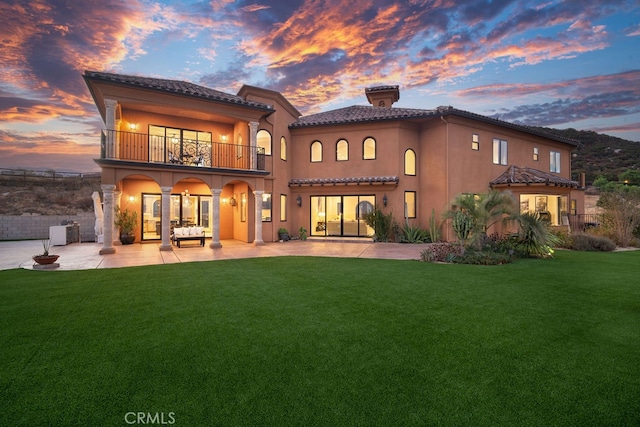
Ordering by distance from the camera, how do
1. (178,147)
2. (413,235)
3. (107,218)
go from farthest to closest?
(413,235), (178,147), (107,218)

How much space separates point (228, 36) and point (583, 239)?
21.3 metres

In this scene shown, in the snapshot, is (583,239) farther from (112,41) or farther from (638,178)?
(638,178)

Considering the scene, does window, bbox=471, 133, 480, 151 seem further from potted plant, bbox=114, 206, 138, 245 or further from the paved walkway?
potted plant, bbox=114, 206, 138, 245

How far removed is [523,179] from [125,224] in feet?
71.3

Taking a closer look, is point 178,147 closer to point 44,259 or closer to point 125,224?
point 125,224

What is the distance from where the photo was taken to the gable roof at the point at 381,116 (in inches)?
647

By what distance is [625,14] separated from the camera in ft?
64.3

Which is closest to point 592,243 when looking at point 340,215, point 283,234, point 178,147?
point 340,215

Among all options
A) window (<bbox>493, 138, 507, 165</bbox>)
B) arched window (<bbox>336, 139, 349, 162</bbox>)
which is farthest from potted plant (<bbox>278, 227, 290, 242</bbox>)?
window (<bbox>493, 138, 507, 165</bbox>)

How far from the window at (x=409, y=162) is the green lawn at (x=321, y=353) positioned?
11.4 metres

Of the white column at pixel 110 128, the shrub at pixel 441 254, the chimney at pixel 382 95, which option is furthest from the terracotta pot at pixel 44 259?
the chimney at pixel 382 95

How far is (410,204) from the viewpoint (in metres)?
18.0

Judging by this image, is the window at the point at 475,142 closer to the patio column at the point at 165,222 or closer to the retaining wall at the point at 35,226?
the patio column at the point at 165,222

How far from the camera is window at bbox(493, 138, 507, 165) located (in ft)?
60.4
